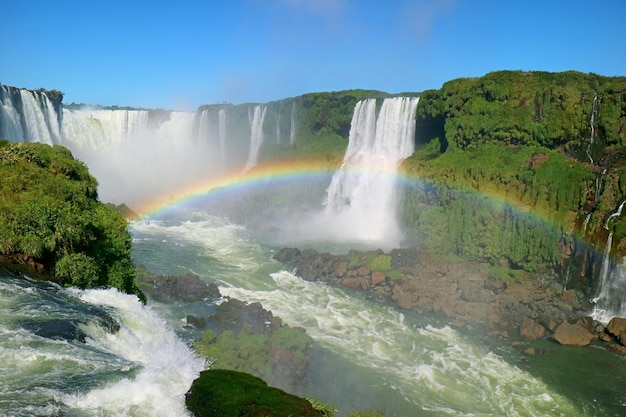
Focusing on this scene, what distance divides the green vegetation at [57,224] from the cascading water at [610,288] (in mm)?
24194

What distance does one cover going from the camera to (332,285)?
99.8 feet

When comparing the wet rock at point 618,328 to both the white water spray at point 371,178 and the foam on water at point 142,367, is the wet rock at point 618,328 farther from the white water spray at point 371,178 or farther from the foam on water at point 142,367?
the foam on water at point 142,367

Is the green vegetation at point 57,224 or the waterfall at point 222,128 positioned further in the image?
the waterfall at point 222,128

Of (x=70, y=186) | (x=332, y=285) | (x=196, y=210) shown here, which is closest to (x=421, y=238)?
(x=332, y=285)

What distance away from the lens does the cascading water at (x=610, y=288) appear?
24469mm

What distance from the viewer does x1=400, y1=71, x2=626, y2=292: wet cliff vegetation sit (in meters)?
27.8

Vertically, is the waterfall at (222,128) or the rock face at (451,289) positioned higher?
the waterfall at (222,128)

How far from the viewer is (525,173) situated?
106 ft

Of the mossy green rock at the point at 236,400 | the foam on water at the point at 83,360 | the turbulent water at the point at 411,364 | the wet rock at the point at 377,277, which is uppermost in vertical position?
the foam on water at the point at 83,360

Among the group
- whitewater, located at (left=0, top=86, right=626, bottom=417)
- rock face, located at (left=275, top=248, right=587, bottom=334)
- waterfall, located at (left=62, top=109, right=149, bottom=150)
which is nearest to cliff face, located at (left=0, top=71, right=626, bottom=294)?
rock face, located at (left=275, top=248, right=587, bottom=334)

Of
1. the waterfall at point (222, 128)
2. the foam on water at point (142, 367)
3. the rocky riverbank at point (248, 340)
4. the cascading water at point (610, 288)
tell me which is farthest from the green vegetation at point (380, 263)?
the waterfall at point (222, 128)

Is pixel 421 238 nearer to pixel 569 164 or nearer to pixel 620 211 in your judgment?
A: pixel 569 164

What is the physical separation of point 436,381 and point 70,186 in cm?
1662

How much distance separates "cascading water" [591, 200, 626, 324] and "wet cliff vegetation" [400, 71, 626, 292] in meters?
0.37
